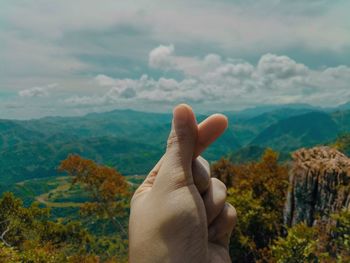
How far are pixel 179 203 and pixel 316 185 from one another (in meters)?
25.7

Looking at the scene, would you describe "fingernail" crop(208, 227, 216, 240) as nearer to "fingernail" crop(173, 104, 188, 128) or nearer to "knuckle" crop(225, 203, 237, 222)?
"knuckle" crop(225, 203, 237, 222)

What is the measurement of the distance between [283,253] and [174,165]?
519 inches

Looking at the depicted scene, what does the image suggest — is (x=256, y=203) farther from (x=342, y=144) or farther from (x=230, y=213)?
(x=342, y=144)

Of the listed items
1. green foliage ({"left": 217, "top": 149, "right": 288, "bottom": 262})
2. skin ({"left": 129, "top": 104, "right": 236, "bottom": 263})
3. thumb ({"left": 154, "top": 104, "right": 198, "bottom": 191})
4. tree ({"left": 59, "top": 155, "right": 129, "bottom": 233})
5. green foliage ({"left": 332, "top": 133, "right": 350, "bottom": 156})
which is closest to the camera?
skin ({"left": 129, "top": 104, "right": 236, "bottom": 263})

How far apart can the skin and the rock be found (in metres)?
23.1

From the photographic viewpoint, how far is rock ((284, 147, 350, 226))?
25.1 metres

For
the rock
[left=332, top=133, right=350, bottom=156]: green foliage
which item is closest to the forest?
the rock

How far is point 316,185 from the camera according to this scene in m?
26.7

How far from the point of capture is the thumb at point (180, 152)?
140 inches

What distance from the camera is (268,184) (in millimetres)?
36094

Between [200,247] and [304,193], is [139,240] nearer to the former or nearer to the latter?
[200,247]

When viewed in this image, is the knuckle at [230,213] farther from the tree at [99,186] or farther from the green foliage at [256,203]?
the tree at [99,186]

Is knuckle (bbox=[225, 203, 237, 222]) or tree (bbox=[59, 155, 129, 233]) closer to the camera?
knuckle (bbox=[225, 203, 237, 222])

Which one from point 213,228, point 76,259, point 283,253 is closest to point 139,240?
point 213,228
